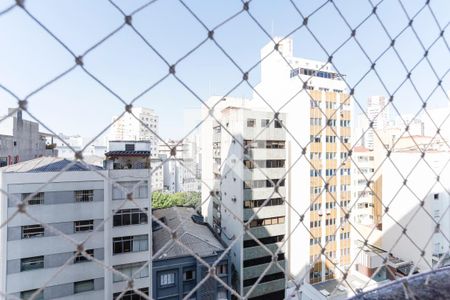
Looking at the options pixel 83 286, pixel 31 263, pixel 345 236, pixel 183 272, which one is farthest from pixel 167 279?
pixel 345 236

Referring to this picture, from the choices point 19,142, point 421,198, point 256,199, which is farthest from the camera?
point 256,199

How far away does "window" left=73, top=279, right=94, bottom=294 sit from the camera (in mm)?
3135

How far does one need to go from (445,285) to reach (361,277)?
4.41m

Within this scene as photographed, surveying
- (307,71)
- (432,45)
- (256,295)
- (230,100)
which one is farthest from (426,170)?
(432,45)

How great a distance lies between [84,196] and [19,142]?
3.32 m

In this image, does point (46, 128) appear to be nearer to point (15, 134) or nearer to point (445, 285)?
point (445, 285)

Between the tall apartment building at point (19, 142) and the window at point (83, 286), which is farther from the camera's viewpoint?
the tall apartment building at point (19, 142)

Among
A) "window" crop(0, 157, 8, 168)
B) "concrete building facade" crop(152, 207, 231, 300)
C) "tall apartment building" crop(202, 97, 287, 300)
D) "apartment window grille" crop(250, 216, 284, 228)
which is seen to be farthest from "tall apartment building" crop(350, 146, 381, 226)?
"window" crop(0, 157, 8, 168)

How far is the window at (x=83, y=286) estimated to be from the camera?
3135mm

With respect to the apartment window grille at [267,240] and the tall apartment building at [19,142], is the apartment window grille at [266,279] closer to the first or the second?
the apartment window grille at [267,240]

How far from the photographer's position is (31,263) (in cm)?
295

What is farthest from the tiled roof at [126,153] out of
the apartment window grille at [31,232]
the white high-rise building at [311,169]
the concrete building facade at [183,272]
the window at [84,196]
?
the white high-rise building at [311,169]

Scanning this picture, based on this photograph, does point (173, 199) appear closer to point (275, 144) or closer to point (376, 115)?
point (275, 144)

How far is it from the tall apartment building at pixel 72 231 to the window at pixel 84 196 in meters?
0.01
